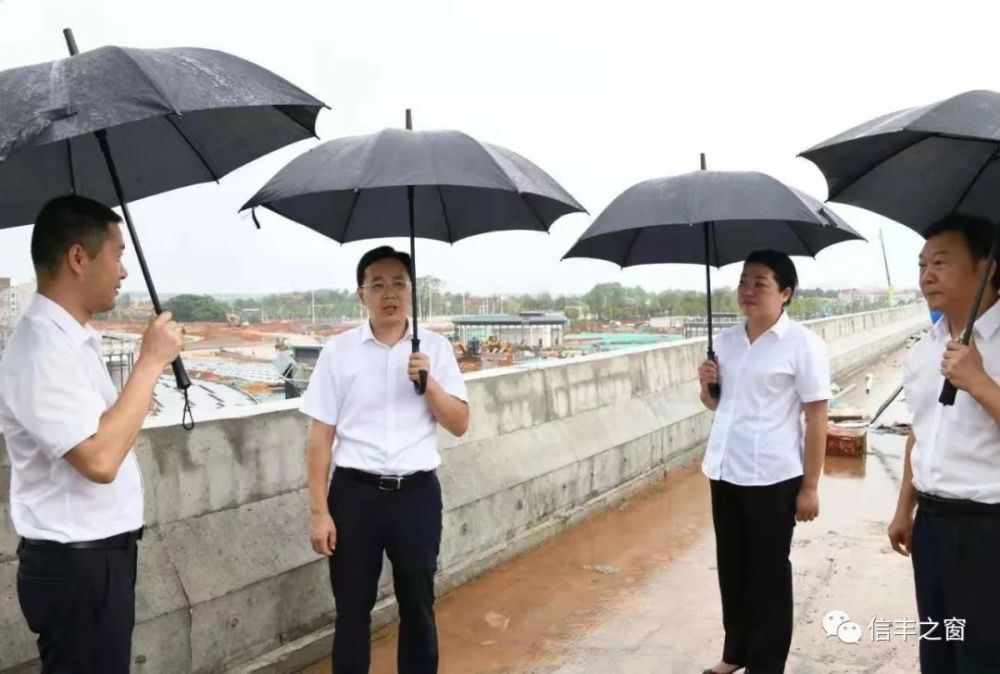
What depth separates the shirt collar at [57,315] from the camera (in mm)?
2312

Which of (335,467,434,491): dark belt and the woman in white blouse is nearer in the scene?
(335,467,434,491): dark belt

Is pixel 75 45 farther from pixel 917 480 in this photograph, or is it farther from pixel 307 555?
pixel 917 480

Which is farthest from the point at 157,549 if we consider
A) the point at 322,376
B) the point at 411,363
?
the point at 411,363

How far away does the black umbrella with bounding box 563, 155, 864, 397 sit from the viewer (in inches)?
146

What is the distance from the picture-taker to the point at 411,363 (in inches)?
132

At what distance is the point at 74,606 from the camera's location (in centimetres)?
231

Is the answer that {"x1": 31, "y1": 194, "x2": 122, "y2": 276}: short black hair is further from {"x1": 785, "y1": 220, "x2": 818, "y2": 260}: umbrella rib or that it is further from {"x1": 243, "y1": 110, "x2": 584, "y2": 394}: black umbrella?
{"x1": 785, "y1": 220, "x2": 818, "y2": 260}: umbrella rib

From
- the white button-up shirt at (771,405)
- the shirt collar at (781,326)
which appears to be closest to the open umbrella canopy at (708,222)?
the shirt collar at (781,326)

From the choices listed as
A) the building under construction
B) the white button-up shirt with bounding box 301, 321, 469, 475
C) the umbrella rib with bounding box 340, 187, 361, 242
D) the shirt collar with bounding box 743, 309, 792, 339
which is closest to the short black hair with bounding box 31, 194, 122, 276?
the white button-up shirt with bounding box 301, 321, 469, 475

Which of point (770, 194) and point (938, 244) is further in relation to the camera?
point (770, 194)

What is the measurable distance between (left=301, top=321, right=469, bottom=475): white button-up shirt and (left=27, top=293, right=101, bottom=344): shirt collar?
1160mm

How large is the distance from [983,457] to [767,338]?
50.9 inches

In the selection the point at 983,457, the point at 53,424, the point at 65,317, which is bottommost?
the point at 983,457

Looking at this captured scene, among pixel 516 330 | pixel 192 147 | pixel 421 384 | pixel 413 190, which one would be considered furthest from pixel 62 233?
pixel 516 330
